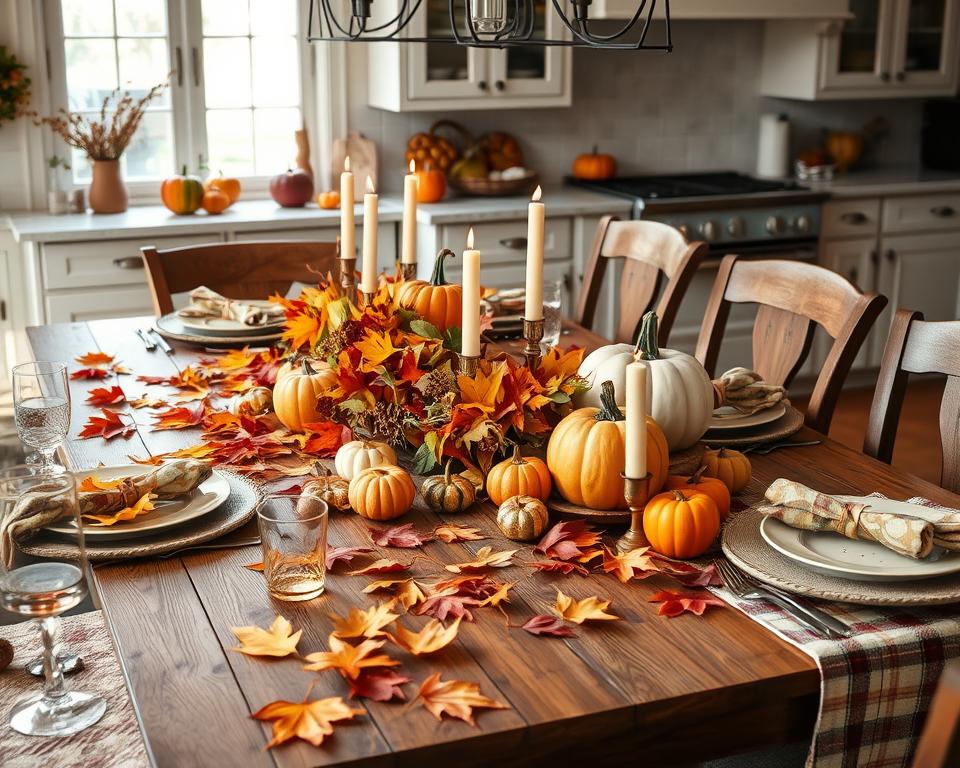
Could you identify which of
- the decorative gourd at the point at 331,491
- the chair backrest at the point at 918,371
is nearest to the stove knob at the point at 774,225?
the chair backrest at the point at 918,371

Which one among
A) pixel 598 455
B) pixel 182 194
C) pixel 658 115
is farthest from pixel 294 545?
pixel 658 115

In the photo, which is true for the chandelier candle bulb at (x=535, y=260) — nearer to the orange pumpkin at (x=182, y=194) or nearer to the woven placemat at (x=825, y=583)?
the woven placemat at (x=825, y=583)

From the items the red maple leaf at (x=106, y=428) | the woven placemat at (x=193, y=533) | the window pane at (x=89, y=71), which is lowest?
the woven placemat at (x=193, y=533)

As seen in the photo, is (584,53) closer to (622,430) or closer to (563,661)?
(622,430)

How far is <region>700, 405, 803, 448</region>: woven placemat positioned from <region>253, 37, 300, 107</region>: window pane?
2.89 m

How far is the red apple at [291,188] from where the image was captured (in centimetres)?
399

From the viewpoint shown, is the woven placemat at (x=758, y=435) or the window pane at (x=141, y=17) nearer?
the woven placemat at (x=758, y=435)

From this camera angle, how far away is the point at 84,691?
1840mm

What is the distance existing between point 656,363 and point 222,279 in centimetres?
149

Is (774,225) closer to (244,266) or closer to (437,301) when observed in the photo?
(244,266)

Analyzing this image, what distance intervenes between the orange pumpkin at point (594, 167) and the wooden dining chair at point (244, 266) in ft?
6.09

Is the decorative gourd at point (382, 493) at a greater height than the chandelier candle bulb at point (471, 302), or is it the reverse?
the chandelier candle bulb at point (471, 302)

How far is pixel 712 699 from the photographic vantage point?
1111 millimetres

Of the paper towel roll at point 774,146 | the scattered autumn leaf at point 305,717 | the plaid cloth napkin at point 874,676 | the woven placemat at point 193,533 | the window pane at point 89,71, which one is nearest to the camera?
the scattered autumn leaf at point 305,717
